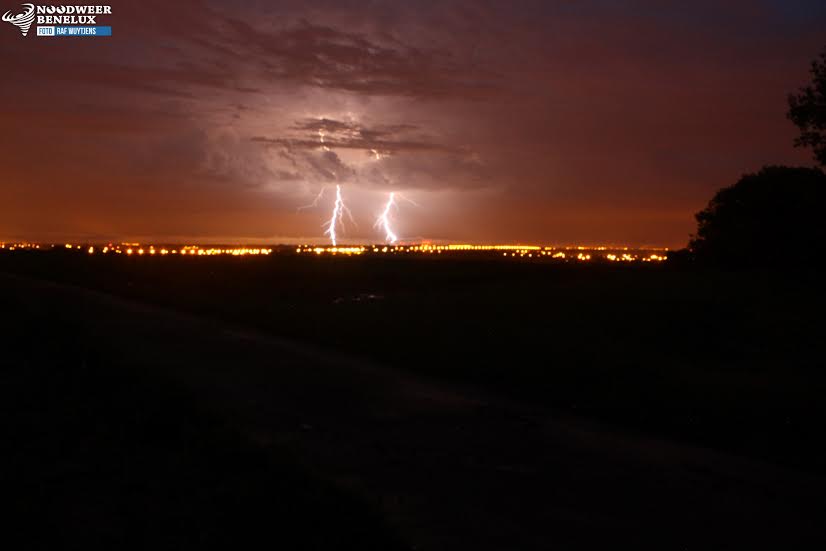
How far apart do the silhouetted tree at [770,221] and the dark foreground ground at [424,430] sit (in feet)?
34.8

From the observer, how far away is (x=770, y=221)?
141 ft

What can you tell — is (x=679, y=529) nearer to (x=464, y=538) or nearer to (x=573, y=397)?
(x=464, y=538)

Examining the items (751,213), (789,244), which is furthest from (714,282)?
(751,213)

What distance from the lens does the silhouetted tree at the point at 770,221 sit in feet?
120

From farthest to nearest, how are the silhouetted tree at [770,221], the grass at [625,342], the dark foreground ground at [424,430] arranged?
1. the silhouetted tree at [770,221]
2. the grass at [625,342]
3. the dark foreground ground at [424,430]

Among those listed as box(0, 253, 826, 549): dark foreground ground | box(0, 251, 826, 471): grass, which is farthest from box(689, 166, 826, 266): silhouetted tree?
box(0, 253, 826, 549): dark foreground ground

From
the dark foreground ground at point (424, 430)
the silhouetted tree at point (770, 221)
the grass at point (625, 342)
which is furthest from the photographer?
the silhouetted tree at point (770, 221)

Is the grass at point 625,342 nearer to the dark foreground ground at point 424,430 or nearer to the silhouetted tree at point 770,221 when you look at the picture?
the dark foreground ground at point 424,430

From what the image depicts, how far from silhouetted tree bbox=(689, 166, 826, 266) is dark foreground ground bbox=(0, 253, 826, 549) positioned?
1059 cm

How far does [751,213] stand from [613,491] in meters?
40.3

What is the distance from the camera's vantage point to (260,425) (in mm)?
12398

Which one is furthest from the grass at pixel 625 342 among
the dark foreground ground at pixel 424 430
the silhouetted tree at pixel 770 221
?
the silhouetted tree at pixel 770 221

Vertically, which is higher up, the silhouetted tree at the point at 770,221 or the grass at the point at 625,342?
the silhouetted tree at the point at 770,221

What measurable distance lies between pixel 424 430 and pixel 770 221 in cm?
3660
